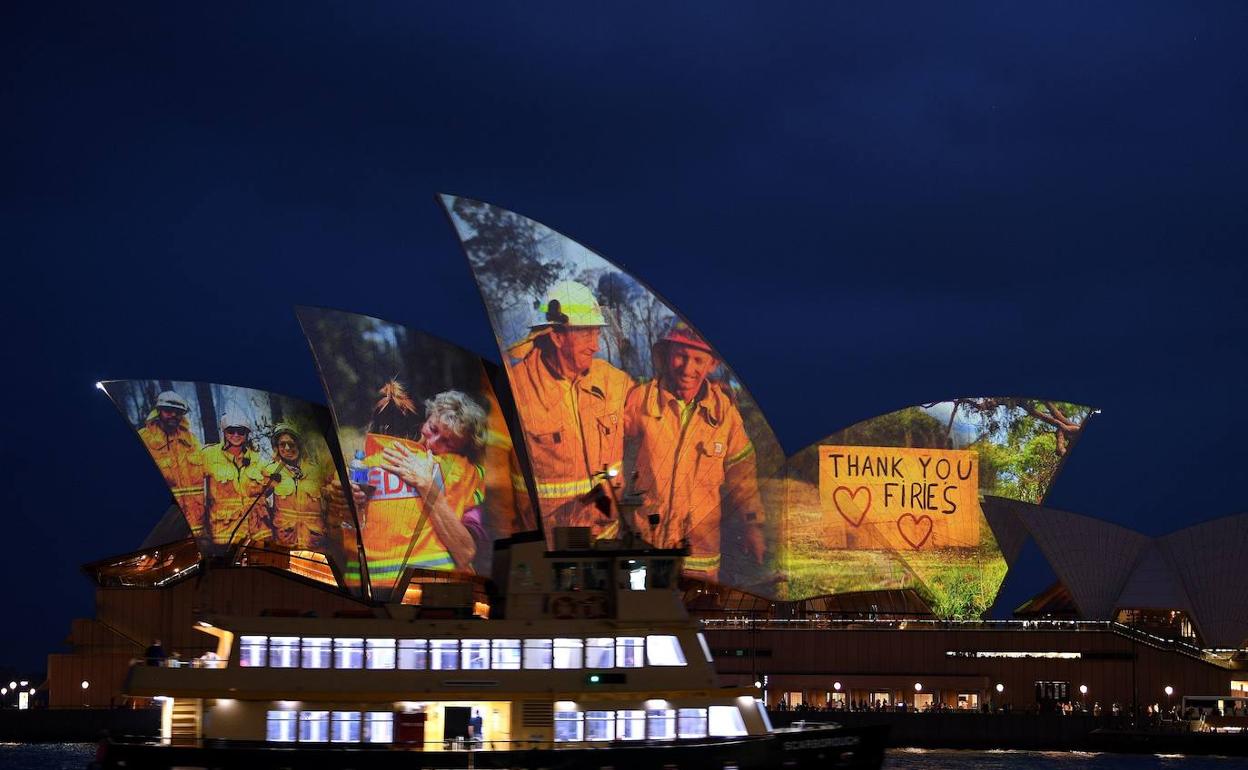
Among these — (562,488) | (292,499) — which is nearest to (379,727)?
(562,488)

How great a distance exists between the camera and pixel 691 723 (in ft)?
119

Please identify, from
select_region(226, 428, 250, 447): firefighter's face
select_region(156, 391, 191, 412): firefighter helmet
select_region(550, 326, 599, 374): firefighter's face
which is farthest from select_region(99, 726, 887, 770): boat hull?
select_region(156, 391, 191, 412): firefighter helmet

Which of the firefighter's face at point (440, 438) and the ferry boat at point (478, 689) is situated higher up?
the firefighter's face at point (440, 438)

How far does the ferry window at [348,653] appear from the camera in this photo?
Answer: 3512 cm

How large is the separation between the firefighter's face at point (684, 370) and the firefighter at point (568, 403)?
85.8 inches

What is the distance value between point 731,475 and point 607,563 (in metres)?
41.4

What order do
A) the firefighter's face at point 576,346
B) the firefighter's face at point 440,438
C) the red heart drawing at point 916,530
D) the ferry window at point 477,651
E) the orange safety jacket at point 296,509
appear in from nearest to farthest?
1. the ferry window at point 477,651
2. the firefighter's face at point 576,346
3. the firefighter's face at point 440,438
4. the red heart drawing at point 916,530
5. the orange safety jacket at point 296,509

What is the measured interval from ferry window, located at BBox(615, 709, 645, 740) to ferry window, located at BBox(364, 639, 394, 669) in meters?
5.06

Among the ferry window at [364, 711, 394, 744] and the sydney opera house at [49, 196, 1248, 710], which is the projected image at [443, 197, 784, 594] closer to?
the sydney opera house at [49, 196, 1248, 710]

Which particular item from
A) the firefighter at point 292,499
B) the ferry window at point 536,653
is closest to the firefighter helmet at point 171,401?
the firefighter at point 292,499

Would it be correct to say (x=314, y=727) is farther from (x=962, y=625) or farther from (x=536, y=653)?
(x=962, y=625)

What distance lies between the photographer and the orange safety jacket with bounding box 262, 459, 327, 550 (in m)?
79.5

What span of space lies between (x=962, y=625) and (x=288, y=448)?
109ft

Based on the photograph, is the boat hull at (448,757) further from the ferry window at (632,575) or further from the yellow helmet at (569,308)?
the yellow helmet at (569,308)
